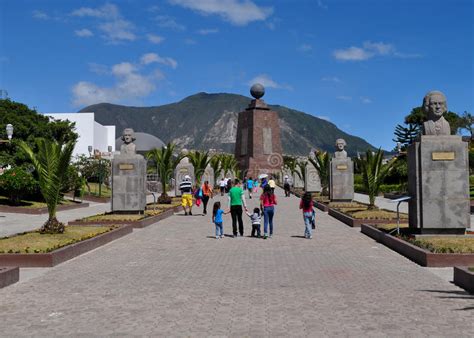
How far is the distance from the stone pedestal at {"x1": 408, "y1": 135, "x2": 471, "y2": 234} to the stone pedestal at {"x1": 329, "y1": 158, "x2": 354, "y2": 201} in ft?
44.5

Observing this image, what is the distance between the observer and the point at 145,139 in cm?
10944

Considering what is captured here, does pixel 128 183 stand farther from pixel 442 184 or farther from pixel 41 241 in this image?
pixel 442 184

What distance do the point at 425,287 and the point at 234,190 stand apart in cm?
727

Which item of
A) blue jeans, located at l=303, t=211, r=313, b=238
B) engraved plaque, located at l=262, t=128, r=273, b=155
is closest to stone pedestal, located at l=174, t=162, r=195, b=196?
blue jeans, located at l=303, t=211, r=313, b=238

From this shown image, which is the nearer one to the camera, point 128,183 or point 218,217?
point 218,217

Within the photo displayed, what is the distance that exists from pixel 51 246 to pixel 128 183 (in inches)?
320

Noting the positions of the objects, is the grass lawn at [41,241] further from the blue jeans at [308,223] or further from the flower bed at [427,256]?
the flower bed at [427,256]

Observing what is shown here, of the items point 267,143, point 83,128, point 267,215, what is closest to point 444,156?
point 267,215

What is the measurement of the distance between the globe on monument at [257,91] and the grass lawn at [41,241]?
7202 centimetres

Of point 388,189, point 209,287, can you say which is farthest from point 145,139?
point 209,287

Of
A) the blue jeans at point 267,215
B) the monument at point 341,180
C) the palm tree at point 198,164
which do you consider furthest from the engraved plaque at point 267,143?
the blue jeans at point 267,215

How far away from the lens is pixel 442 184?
12125 millimetres

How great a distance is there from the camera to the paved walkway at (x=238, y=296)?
5949 millimetres

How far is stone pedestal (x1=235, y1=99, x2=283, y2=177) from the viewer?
7812 cm
